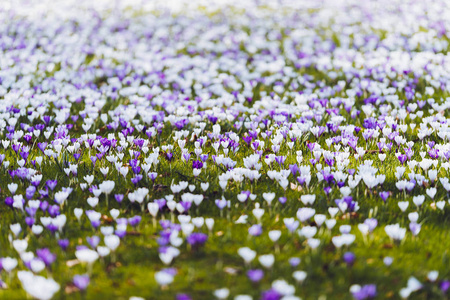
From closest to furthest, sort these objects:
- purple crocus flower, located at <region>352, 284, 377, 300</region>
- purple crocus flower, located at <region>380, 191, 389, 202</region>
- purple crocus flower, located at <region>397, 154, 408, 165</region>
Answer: purple crocus flower, located at <region>352, 284, 377, 300</region>, purple crocus flower, located at <region>380, 191, 389, 202</region>, purple crocus flower, located at <region>397, 154, 408, 165</region>

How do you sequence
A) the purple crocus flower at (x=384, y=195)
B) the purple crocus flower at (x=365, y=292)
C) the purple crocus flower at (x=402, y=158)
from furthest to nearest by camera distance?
the purple crocus flower at (x=402, y=158) → the purple crocus flower at (x=384, y=195) → the purple crocus flower at (x=365, y=292)

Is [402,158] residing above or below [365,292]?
above

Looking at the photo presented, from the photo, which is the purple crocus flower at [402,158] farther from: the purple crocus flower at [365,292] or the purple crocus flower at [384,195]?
the purple crocus flower at [365,292]

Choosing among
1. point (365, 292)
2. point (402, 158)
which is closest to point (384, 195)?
point (402, 158)

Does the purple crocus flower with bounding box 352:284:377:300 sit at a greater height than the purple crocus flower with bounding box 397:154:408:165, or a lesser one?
lesser

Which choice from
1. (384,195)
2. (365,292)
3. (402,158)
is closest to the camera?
(365,292)

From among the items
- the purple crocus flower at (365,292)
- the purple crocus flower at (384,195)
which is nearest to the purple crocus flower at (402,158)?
the purple crocus flower at (384,195)

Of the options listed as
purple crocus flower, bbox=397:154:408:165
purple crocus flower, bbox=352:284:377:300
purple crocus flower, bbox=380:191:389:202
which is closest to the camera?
purple crocus flower, bbox=352:284:377:300

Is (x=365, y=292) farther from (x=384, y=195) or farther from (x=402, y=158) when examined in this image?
(x=402, y=158)

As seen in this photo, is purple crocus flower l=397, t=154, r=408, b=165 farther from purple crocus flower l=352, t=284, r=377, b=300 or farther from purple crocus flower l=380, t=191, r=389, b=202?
purple crocus flower l=352, t=284, r=377, b=300

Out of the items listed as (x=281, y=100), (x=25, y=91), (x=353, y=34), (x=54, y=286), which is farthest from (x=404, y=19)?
(x=54, y=286)

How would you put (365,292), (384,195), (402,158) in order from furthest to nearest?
(402,158) < (384,195) < (365,292)

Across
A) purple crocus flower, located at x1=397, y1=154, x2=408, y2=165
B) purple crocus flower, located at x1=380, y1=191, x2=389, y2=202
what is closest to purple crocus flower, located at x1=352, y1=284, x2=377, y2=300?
purple crocus flower, located at x1=380, y1=191, x2=389, y2=202
